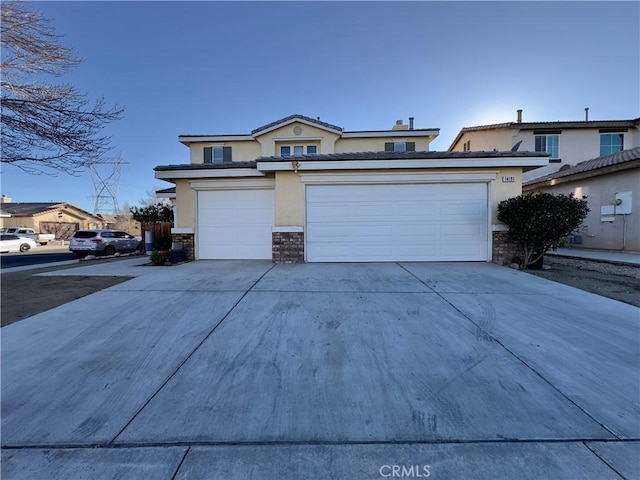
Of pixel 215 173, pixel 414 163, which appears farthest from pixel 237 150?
pixel 414 163

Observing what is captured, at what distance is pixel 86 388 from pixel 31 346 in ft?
5.47

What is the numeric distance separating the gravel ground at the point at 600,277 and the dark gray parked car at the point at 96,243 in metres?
18.5

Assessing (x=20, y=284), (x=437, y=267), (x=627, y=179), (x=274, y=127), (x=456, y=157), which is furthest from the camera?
(x=274, y=127)

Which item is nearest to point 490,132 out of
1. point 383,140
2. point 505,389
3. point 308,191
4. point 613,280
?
point 383,140

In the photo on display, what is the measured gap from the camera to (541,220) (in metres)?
7.92

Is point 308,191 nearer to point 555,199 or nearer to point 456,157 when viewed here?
point 456,157

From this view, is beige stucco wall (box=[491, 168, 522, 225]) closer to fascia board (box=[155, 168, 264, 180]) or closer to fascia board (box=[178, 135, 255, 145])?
fascia board (box=[155, 168, 264, 180])

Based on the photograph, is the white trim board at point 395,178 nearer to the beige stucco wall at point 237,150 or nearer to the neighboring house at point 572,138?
the beige stucco wall at point 237,150

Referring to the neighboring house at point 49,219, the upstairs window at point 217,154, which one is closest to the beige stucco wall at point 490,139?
the upstairs window at point 217,154

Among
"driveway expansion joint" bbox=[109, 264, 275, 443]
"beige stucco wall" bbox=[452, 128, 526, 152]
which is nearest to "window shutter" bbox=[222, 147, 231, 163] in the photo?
"driveway expansion joint" bbox=[109, 264, 275, 443]

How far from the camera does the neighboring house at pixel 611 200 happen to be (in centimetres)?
1046

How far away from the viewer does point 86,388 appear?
9.94 feet

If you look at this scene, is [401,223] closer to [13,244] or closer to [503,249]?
[503,249]

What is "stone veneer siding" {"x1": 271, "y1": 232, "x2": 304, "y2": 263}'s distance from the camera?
9.30 m
